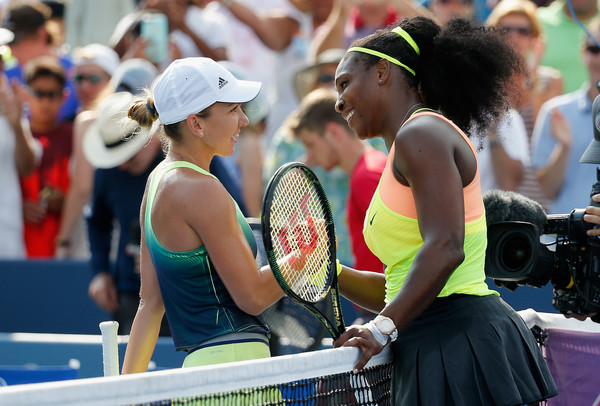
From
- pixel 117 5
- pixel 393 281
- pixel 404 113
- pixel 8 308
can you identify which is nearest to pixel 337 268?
pixel 393 281

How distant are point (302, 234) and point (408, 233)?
12.3 inches

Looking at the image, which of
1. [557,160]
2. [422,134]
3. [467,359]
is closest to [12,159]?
[557,160]

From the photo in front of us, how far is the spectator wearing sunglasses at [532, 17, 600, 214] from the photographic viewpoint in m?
5.84

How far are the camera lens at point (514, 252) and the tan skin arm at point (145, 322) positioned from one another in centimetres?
114

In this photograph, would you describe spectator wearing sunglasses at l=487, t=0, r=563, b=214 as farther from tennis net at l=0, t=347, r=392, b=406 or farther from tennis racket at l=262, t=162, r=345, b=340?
tennis net at l=0, t=347, r=392, b=406

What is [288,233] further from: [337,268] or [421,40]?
[421,40]

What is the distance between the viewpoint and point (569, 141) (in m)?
6.01

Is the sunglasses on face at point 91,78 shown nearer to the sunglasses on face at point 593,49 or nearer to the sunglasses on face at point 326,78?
the sunglasses on face at point 326,78

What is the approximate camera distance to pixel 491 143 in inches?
233

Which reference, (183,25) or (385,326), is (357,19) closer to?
(183,25)

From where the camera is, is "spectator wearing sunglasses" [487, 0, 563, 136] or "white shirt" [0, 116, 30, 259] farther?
"white shirt" [0, 116, 30, 259]

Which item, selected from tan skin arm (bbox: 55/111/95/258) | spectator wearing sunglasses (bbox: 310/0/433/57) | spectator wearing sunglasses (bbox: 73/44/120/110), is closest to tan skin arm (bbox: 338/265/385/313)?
spectator wearing sunglasses (bbox: 310/0/433/57)

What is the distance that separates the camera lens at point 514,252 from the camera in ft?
10.3

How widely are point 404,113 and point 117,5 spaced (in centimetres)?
580
